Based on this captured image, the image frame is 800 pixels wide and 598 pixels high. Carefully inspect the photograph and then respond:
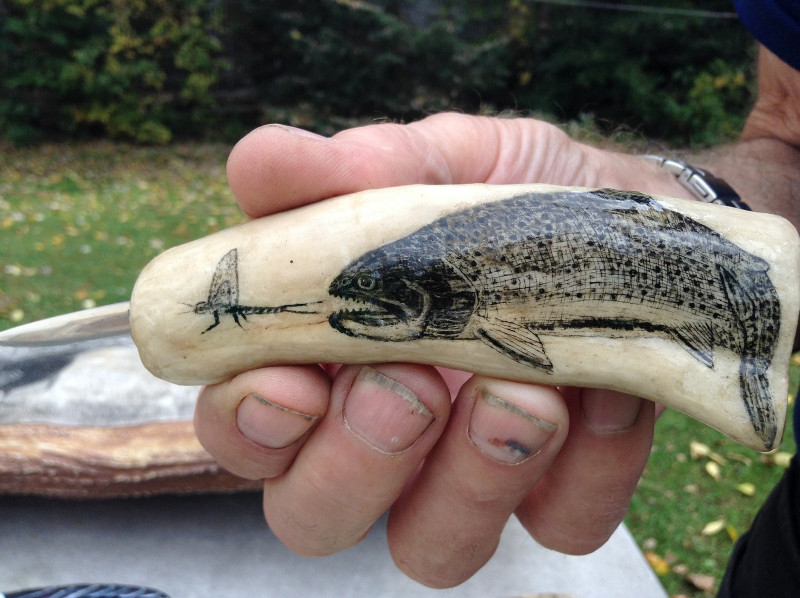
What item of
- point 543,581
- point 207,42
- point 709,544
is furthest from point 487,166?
point 207,42

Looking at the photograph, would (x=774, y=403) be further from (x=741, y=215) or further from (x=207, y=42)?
(x=207, y=42)

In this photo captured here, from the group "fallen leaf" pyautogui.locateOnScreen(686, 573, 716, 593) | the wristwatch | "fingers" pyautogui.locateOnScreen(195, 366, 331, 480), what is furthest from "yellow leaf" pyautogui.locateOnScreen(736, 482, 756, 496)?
"fingers" pyautogui.locateOnScreen(195, 366, 331, 480)

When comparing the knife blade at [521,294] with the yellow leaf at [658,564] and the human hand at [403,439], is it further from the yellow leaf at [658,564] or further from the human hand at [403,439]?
the yellow leaf at [658,564]

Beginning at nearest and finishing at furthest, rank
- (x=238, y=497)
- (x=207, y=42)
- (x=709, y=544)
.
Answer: (x=238, y=497) → (x=709, y=544) → (x=207, y=42)

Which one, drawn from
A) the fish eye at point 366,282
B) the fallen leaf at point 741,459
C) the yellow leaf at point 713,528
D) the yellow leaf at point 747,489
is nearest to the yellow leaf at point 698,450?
the fallen leaf at point 741,459

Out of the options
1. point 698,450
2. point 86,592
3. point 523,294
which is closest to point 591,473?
point 523,294

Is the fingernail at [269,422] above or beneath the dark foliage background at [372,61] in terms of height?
above
